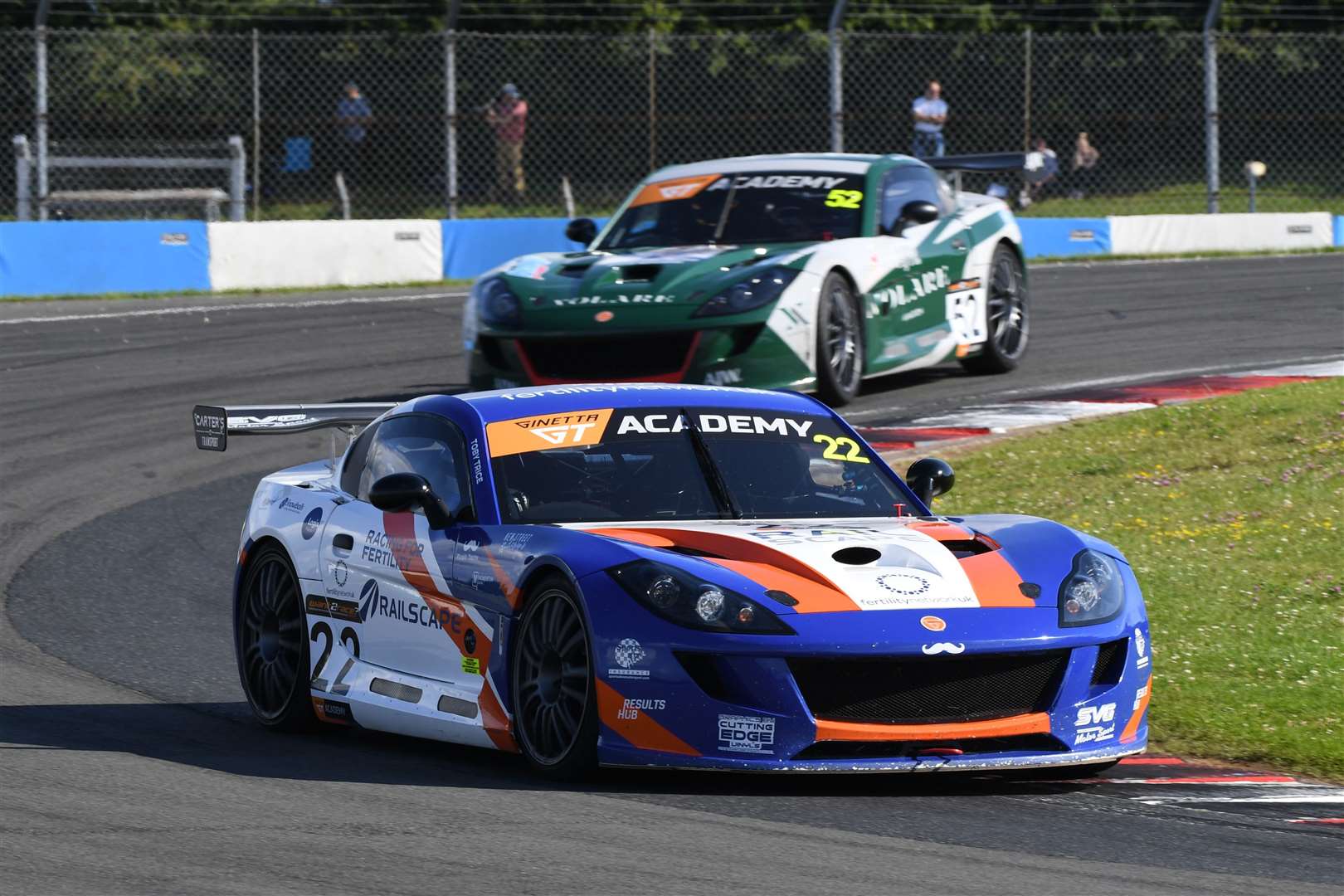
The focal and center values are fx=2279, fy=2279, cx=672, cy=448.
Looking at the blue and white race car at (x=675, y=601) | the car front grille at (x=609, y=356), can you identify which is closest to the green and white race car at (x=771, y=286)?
the car front grille at (x=609, y=356)

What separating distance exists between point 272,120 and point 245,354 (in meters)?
5.46

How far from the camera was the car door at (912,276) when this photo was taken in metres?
13.5

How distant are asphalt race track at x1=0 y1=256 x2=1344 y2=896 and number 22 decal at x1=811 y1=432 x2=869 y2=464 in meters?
1.34

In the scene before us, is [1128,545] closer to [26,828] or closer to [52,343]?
[26,828]

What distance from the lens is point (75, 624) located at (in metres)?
9.34

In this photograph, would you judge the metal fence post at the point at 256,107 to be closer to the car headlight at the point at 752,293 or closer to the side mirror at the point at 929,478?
the car headlight at the point at 752,293

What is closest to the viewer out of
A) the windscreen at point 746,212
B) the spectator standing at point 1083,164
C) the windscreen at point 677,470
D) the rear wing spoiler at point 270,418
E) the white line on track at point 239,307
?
the windscreen at point 677,470

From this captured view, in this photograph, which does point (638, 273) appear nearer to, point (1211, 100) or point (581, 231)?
point (581, 231)

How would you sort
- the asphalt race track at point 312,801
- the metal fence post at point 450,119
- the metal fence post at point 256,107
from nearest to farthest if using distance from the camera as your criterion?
1. the asphalt race track at point 312,801
2. the metal fence post at point 256,107
3. the metal fence post at point 450,119

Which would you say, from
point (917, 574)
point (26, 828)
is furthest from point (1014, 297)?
point (26, 828)

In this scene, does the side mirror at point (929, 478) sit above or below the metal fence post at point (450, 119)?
below

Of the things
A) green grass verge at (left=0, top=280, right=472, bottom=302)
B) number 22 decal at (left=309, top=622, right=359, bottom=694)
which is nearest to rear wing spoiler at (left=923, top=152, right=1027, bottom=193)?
green grass verge at (left=0, top=280, right=472, bottom=302)

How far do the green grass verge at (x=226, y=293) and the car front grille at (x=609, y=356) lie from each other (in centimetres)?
781

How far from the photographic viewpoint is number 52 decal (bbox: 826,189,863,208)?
13.7 meters
